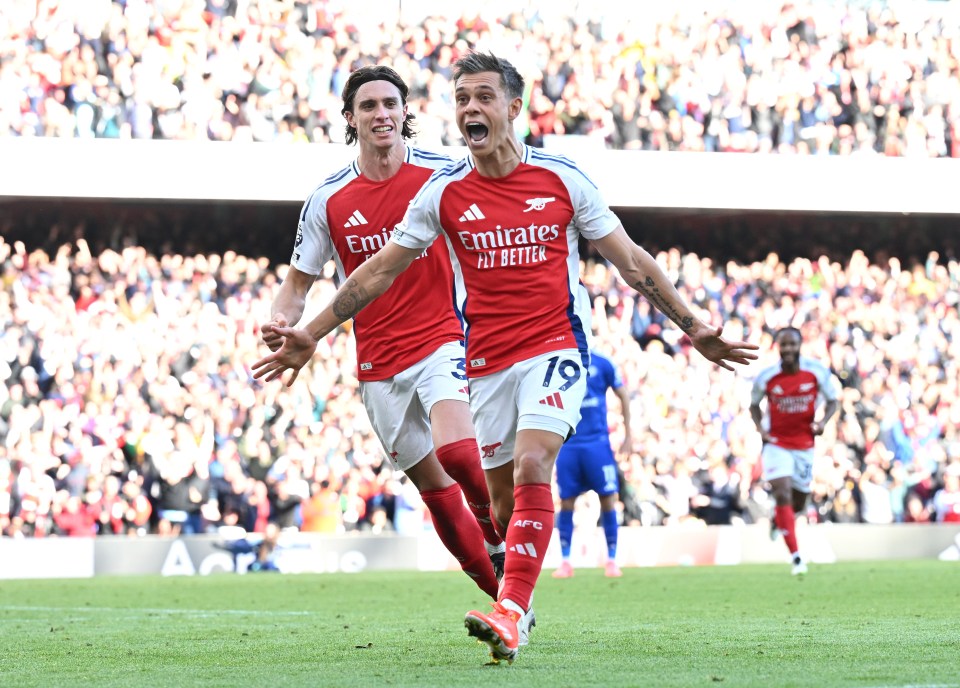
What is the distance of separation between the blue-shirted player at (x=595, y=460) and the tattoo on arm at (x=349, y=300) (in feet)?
27.3

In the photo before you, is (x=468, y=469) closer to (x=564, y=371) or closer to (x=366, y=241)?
(x=564, y=371)

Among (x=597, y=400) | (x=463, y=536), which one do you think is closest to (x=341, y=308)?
(x=463, y=536)

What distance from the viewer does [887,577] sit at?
1366cm

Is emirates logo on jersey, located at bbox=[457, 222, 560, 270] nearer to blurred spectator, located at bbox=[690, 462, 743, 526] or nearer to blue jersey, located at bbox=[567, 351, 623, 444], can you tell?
blue jersey, located at bbox=[567, 351, 623, 444]

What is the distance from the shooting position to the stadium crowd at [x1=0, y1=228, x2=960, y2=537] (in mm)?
18188

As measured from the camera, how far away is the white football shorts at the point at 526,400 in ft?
19.4

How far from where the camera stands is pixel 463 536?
23.6ft

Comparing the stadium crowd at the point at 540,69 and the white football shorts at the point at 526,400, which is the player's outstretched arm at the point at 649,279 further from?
the stadium crowd at the point at 540,69

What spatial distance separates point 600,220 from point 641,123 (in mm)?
16817

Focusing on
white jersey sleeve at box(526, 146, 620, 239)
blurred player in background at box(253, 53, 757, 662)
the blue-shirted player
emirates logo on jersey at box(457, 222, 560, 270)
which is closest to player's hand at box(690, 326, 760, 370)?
blurred player in background at box(253, 53, 757, 662)

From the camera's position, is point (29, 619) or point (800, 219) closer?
point (29, 619)

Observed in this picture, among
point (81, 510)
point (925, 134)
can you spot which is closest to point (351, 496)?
point (81, 510)

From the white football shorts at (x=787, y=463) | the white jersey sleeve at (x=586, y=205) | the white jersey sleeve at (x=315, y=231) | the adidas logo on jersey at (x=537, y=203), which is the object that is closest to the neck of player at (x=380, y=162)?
the white jersey sleeve at (x=315, y=231)

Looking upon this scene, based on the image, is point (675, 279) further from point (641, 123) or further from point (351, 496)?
point (351, 496)
